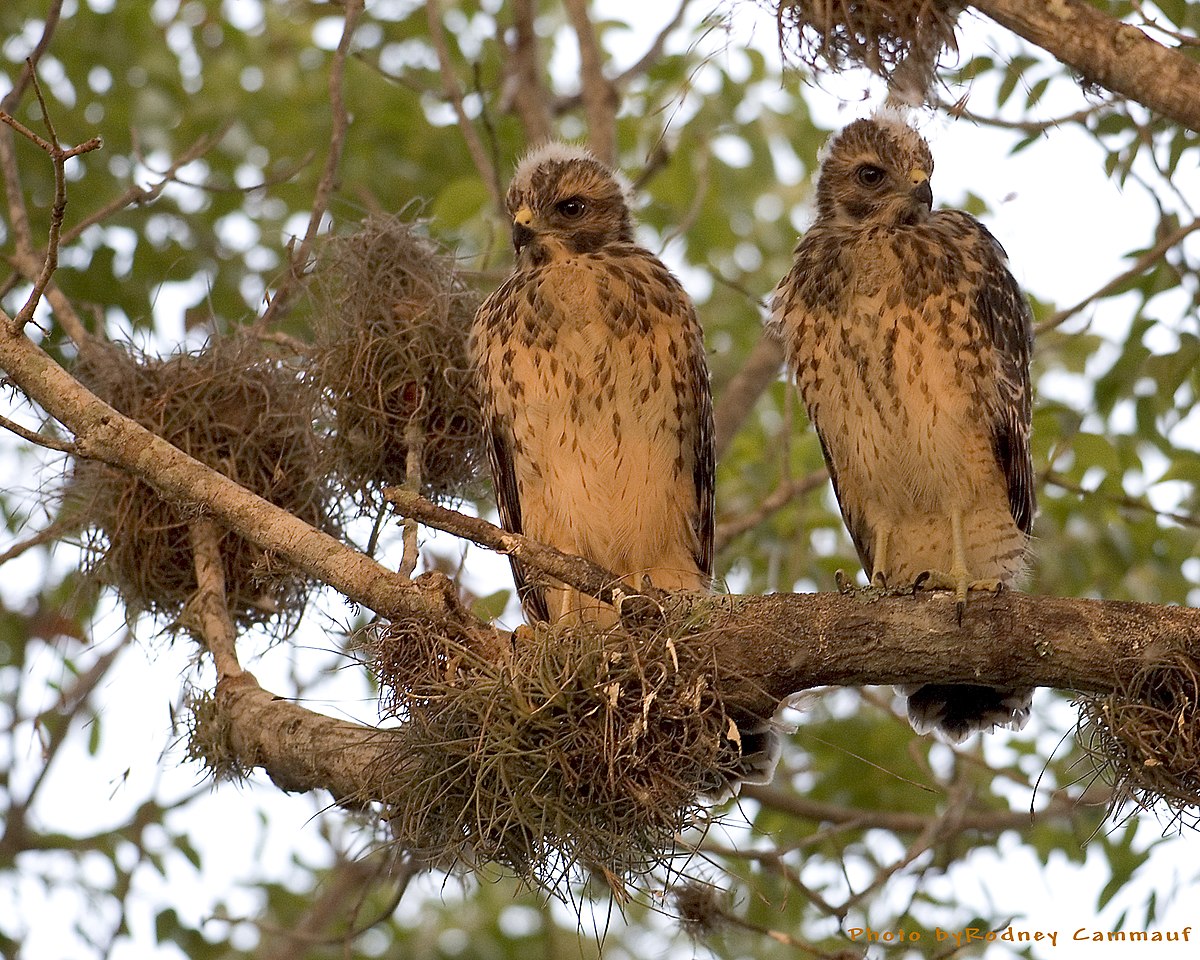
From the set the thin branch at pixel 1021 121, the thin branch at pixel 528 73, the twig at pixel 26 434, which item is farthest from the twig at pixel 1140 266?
the twig at pixel 26 434

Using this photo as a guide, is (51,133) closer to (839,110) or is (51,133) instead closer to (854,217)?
(839,110)

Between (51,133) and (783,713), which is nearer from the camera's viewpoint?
(51,133)

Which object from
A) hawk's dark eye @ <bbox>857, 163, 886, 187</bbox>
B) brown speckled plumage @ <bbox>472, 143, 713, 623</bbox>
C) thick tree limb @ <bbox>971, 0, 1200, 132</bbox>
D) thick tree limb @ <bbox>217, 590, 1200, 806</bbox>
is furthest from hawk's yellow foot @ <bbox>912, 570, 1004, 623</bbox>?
hawk's dark eye @ <bbox>857, 163, 886, 187</bbox>

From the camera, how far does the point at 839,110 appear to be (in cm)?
358

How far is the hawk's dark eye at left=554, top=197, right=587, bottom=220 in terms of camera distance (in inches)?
171

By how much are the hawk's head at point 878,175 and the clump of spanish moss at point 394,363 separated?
45.5 inches

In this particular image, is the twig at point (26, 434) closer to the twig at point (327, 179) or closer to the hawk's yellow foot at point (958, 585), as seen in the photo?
the twig at point (327, 179)

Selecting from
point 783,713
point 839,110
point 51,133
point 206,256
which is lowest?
point 783,713

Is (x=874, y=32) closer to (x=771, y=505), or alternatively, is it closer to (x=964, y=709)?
(x=964, y=709)

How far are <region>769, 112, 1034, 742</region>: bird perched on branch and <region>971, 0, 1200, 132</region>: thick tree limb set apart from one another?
1.07 meters

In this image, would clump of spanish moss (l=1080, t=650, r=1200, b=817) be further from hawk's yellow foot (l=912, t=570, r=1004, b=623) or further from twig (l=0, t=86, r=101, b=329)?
twig (l=0, t=86, r=101, b=329)

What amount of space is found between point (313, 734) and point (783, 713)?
1150 mm

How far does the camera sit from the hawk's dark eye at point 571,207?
14.3 feet

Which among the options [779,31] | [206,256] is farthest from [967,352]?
[206,256]
